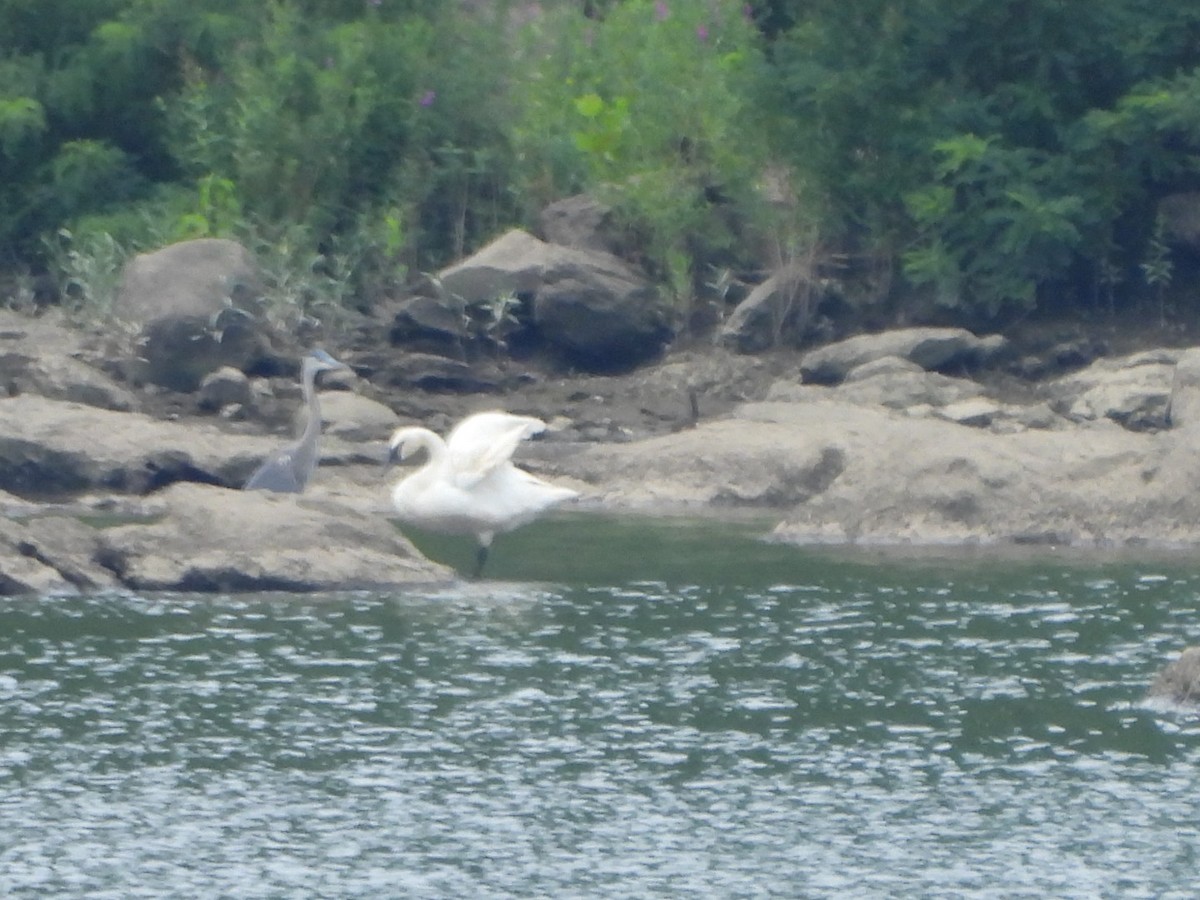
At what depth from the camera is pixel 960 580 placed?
1475cm

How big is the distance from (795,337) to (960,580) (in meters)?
10.7

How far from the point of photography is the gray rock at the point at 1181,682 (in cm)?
1072

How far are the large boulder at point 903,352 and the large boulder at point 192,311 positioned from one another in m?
5.45

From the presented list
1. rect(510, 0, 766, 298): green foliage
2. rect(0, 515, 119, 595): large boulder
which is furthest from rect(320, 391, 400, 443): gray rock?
rect(0, 515, 119, 595): large boulder

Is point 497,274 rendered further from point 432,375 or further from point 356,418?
point 356,418

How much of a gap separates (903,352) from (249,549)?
10.5 meters

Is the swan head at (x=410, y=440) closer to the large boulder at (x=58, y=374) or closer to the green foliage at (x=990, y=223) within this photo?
the large boulder at (x=58, y=374)

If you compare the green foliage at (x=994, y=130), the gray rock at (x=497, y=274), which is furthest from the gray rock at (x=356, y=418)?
the green foliage at (x=994, y=130)

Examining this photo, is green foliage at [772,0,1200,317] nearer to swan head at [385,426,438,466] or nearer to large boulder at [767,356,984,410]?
large boulder at [767,356,984,410]

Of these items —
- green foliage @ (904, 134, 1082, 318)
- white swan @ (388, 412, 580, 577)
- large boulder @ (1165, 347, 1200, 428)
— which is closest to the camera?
white swan @ (388, 412, 580, 577)

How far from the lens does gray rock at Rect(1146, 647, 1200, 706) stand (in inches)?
422

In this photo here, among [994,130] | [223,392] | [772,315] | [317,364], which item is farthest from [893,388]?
[223,392]

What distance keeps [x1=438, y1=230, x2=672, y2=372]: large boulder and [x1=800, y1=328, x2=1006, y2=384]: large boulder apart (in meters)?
2.15

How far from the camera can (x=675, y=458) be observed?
1981cm
